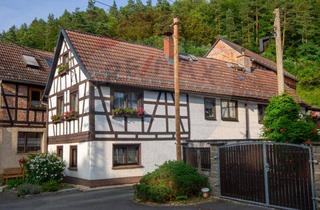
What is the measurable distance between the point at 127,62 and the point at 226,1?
57851mm

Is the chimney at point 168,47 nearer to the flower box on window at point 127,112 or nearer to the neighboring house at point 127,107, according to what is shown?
the neighboring house at point 127,107

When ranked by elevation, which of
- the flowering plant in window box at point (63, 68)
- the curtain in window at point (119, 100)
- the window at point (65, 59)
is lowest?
the curtain in window at point (119, 100)

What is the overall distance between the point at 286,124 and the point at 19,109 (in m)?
15.7

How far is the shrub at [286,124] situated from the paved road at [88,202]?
10.3 ft

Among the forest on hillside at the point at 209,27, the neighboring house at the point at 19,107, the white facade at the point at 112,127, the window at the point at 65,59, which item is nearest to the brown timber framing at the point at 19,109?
the neighboring house at the point at 19,107

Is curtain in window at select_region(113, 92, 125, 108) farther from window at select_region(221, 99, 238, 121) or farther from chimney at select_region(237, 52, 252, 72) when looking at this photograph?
chimney at select_region(237, 52, 252, 72)

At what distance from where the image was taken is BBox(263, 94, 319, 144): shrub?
1376 cm

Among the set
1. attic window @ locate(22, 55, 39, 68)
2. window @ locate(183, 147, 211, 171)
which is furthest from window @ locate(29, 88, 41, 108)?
window @ locate(183, 147, 211, 171)

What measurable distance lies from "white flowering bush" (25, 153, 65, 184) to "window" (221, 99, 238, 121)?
32.6ft

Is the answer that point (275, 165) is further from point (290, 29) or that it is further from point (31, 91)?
point (290, 29)

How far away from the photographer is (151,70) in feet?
72.5

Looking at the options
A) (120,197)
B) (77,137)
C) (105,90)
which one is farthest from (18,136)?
(120,197)

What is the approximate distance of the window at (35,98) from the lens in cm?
2419

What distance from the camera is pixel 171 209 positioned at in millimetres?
12070
